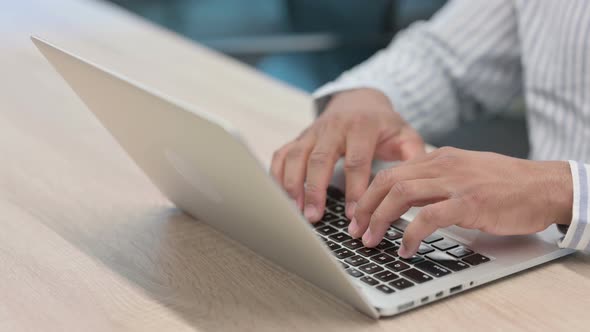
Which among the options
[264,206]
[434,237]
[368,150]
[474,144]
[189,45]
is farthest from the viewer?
[474,144]

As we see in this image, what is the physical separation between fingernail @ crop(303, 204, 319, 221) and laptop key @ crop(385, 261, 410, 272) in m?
0.14

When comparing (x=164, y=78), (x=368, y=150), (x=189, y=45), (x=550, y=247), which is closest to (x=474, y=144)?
(x=189, y=45)

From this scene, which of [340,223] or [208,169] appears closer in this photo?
[208,169]

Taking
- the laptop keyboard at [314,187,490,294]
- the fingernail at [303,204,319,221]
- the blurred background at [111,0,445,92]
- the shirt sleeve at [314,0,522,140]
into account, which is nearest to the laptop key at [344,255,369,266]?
the laptop keyboard at [314,187,490,294]

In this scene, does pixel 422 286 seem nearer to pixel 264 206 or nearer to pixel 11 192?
pixel 264 206

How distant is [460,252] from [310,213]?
17 centimetres

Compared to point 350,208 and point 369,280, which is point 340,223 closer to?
point 350,208

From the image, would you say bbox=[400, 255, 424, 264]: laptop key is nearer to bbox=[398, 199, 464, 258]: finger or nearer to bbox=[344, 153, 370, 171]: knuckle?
bbox=[398, 199, 464, 258]: finger

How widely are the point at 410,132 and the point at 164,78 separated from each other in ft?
1.86

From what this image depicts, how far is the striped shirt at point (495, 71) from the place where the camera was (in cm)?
132

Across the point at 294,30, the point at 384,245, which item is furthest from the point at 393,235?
the point at 294,30

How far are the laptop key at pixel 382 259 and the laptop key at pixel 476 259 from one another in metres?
0.07

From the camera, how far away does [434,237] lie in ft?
2.75

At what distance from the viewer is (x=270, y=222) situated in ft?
2.37
